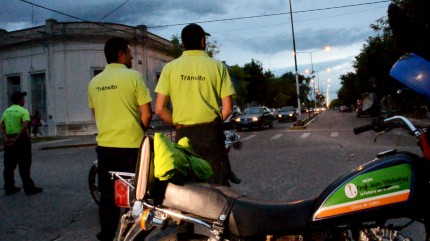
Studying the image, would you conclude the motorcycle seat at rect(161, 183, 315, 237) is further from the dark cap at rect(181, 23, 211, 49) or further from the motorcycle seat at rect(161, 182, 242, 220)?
the dark cap at rect(181, 23, 211, 49)

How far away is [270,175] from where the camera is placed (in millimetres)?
7496

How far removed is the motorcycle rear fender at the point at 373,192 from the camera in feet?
5.77

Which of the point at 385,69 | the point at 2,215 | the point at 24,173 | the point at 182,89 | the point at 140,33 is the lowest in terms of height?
the point at 2,215

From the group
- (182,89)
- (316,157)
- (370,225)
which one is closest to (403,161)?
(370,225)

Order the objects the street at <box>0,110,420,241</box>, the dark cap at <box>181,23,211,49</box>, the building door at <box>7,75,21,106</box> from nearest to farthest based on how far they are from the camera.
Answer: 1. the dark cap at <box>181,23,211,49</box>
2. the street at <box>0,110,420,241</box>
3. the building door at <box>7,75,21,106</box>

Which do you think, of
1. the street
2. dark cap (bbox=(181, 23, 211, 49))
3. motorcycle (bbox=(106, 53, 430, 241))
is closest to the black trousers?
the street

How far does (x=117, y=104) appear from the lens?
3.51 m

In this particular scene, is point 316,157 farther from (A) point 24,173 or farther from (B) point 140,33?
(B) point 140,33

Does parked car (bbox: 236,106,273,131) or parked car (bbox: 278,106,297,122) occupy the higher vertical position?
parked car (bbox: 278,106,297,122)

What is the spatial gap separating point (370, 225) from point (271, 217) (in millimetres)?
472

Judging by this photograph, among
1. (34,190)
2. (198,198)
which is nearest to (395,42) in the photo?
(198,198)

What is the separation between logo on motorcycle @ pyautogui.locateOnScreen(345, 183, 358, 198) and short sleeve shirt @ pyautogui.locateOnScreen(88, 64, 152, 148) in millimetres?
2179

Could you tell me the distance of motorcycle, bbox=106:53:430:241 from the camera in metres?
1.77

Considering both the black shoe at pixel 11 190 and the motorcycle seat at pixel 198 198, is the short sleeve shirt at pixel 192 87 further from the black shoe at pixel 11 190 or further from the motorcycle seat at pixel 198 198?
the black shoe at pixel 11 190
